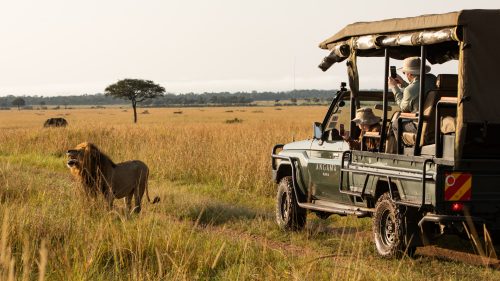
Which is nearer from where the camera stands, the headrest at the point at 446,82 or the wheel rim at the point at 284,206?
the headrest at the point at 446,82

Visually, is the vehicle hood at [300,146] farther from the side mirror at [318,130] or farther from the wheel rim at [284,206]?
the wheel rim at [284,206]

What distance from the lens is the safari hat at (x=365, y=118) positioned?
8.20 m

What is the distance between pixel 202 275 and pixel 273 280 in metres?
0.81

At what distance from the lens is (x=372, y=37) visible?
25.9ft

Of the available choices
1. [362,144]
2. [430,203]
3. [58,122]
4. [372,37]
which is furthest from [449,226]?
[58,122]

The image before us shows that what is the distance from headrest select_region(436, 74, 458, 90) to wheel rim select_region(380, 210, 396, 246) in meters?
1.34

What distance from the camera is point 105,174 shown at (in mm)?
10297

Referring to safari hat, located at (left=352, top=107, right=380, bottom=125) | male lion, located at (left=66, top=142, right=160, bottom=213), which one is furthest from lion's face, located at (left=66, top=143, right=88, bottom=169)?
Answer: safari hat, located at (left=352, top=107, right=380, bottom=125)

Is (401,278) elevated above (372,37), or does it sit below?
below

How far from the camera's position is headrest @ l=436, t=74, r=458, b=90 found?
747cm

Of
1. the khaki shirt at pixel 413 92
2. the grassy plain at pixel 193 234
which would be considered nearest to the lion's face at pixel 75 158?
the grassy plain at pixel 193 234

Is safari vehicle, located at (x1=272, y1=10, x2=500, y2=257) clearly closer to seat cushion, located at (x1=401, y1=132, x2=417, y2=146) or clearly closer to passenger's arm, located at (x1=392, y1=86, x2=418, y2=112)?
seat cushion, located at (x1=401, y1=132, x2=417, y2=146)

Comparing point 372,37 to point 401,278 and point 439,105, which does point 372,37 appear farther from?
point 401,278

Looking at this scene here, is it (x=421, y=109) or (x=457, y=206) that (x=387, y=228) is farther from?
(x=421, y=109)
